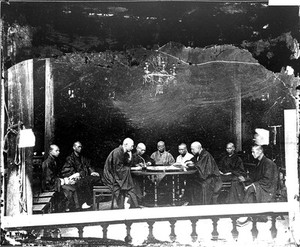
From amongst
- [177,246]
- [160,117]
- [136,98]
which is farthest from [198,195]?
[136,98]

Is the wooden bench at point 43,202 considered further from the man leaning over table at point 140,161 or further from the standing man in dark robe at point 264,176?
the standing man in dark robe at point 264,176

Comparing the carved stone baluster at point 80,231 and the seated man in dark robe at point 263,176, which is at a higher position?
the seated man in dark robe at point 263,176

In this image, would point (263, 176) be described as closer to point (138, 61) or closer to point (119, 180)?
point (119, 180)

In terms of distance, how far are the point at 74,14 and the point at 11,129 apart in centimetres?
136

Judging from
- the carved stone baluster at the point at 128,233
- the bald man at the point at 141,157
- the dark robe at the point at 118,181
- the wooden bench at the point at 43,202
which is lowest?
the carved stone baluster at the point at 128,233

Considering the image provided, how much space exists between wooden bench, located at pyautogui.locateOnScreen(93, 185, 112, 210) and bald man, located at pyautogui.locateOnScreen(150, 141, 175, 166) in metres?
0.59

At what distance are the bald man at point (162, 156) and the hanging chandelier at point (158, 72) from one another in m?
0.57

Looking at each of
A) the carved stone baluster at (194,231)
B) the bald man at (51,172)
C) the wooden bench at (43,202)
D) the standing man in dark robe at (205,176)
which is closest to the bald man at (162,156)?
the standing man in dark robe at (205,176)

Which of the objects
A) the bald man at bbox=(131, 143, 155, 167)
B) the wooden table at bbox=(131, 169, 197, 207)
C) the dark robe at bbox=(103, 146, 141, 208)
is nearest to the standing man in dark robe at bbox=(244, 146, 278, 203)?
the wooden table at bbox=(131, 169, 197, 207)

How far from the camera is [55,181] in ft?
15.6

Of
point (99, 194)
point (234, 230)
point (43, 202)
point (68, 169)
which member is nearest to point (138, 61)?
point (68, 169)

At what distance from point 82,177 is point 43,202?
48 centimetres

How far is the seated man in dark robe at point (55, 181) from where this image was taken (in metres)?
4.74

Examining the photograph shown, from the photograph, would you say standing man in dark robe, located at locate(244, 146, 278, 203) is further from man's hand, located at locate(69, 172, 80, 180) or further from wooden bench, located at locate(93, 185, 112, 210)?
man's hand, located at locate(69, 172, 80, 180)
